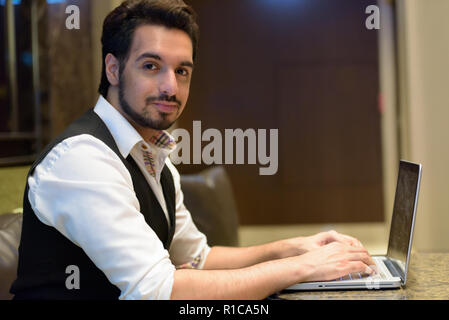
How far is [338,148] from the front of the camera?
4.00m

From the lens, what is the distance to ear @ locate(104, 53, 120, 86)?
1.18m

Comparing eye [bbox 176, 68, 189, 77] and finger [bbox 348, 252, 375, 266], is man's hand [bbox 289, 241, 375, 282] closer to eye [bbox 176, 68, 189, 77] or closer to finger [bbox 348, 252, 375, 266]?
finger [bbox 348, 252, 375, 266]

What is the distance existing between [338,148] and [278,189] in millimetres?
572

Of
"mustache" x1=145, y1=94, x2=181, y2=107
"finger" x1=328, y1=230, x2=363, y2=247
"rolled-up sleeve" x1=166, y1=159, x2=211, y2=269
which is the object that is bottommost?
"rolled-up sleeve" x1=166, y1=159, x2=211, y2=269

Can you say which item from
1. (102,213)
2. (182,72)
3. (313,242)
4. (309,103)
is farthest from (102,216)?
(309,103)

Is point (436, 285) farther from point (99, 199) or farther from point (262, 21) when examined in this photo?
point (262, 21)

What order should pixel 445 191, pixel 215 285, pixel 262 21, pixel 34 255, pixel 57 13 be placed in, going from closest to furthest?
1. pixel 215 285
2. pixel 34 255
3. pixel 57 13
4. pixel 445 191
5. pixel 262 21

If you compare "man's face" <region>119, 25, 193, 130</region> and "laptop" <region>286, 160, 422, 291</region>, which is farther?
"man's face" <region>119, 25, 193, 130</region>

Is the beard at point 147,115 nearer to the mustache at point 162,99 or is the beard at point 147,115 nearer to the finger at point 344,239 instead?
the mustache at point 162,99

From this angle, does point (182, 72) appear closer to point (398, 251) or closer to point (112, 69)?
point (112, 69)

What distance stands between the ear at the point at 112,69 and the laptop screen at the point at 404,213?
0.67 meters

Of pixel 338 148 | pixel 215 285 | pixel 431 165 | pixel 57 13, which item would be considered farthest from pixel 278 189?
pixel 215 285

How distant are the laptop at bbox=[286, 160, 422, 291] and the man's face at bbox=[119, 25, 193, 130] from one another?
0.47 metres

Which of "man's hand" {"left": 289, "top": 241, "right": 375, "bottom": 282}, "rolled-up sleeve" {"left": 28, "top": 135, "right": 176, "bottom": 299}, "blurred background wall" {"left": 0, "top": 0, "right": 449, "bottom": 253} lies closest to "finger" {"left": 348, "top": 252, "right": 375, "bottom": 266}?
"man's hand" {"left": 289, "top": 241, "right": 375, "bottom": 282}
